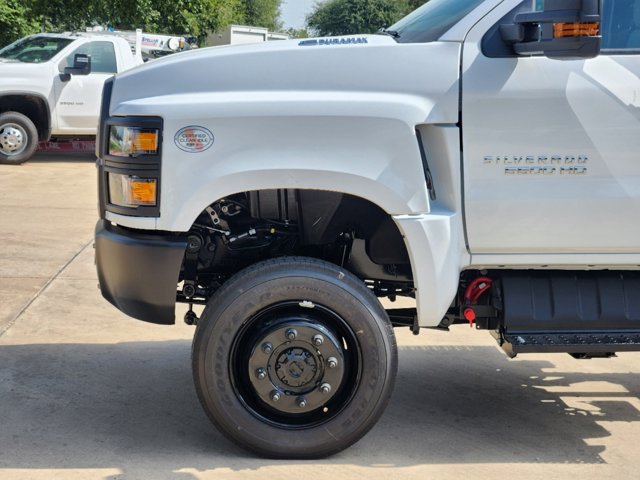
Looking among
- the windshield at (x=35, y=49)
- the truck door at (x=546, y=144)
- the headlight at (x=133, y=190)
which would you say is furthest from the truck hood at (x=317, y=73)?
the windshield at (x=35, y=49)

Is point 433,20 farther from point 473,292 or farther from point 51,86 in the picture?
point 51,86

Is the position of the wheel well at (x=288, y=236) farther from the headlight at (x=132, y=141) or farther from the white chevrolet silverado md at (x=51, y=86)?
the white chevrolet silverado md at (x=51, y=86)

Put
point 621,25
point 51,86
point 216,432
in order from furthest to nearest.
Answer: point 51,86, point 216,432, point 621,25

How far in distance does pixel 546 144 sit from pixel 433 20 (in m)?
0.82

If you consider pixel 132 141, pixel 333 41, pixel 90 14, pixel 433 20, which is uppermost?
pixel 90 14

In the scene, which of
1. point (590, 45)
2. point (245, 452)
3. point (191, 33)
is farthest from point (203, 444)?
point (191, 33)

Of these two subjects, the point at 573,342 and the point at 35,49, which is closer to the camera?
the point at 573,342

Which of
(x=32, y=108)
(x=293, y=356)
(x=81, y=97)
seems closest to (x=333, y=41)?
(x=293, y=356)

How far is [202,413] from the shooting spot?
197 inches

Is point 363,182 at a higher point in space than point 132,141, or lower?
lower

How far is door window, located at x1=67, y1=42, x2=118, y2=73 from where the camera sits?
52.8ft

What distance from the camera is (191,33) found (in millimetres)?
30516

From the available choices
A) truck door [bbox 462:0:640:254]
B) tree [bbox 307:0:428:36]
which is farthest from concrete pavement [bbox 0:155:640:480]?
tree [bbox 307:0:428:36]

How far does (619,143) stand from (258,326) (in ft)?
5.59
